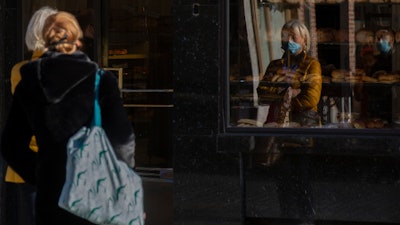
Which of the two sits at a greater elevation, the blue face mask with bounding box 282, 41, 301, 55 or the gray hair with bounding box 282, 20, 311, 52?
the gray hair with bounding box 282, 20, 311, 52

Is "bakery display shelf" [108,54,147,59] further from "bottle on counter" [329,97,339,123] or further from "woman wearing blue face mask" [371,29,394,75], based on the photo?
"woman wearing blue face mask" [371,29,394,75]

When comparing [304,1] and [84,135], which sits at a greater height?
[304,1]

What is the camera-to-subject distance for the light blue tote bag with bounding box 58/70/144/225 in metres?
3.43

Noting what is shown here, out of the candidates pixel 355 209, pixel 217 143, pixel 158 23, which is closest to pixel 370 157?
→ pixel 355 209

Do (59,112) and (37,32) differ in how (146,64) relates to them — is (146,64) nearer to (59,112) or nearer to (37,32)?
(37,32)

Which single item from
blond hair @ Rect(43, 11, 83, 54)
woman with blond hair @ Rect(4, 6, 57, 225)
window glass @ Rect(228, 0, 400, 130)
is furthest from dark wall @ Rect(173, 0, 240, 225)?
blond hair @ Rect(43, 11, 83, 54)

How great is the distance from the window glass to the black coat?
6.37ft

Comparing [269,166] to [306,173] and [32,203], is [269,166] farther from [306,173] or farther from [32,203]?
[32,203]

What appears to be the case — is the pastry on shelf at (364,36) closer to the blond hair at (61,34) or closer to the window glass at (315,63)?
the window glass at (315,63)

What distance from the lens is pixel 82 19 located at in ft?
21.9

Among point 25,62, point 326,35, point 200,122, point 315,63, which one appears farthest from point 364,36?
point 25,62

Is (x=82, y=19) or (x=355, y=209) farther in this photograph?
(x=82, y=19)

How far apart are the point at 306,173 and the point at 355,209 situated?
17.2 inches

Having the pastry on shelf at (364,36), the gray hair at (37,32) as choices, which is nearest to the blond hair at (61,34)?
the gray hair at (37,32)
